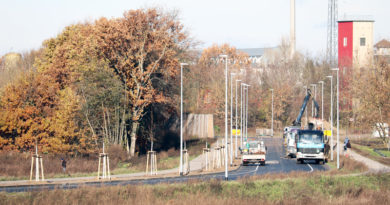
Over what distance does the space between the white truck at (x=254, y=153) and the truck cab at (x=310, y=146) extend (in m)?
3.43

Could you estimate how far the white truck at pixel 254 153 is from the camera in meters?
51.6

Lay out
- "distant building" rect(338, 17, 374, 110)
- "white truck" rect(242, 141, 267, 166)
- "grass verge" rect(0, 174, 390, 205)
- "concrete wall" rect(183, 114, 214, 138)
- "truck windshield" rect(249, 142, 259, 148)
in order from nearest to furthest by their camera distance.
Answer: "grass verge" rect(0, 174, 390, 205) < "white truck" rect(242, 141, 267, 166) < "truck windshield" rect(249, 142, 259, 148) < "concrete wall" rect(183, 114, 214, 138) < "distant building" rect(338, 17, 374, 110)

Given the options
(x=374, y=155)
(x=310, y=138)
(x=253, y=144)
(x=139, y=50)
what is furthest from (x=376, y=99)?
(x=139, y=50)

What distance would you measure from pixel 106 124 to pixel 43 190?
3462 centimetres

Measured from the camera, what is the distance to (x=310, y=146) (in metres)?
52.5

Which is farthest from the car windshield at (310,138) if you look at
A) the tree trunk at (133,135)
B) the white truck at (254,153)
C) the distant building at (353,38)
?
the distant building at (353,38)

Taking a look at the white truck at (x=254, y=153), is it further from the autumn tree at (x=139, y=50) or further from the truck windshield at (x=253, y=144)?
the autumn tree at (x=139, y=50)

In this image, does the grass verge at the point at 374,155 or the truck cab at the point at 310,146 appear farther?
the grass verge at the point at 374,155

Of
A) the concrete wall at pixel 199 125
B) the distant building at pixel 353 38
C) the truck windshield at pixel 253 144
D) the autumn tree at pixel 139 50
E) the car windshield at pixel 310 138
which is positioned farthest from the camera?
the distant building at pixel 353 38

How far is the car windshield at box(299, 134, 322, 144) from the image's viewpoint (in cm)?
5241

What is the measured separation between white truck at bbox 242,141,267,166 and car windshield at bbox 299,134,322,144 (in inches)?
146

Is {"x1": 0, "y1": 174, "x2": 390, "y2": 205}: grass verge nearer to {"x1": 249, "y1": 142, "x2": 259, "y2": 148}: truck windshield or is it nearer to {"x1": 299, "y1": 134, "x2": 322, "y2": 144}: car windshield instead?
{"x1": 299, "y1": 134, "x2": 322, "y2": 144}: car windshield

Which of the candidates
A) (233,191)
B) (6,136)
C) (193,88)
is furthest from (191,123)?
(233,191)

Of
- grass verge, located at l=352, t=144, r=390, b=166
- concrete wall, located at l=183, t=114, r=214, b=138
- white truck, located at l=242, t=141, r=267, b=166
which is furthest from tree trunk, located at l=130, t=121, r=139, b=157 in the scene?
grass verge, located at l=352, t=144, r=390, b=166
